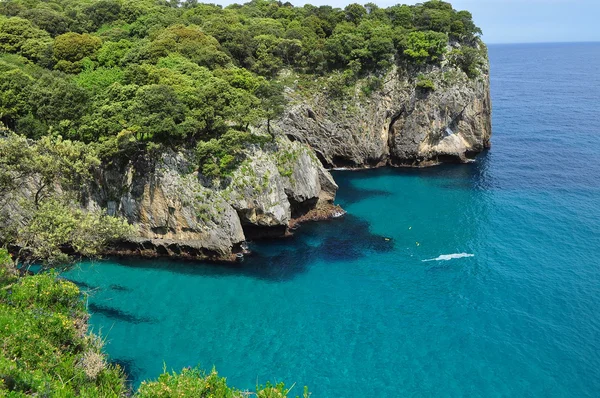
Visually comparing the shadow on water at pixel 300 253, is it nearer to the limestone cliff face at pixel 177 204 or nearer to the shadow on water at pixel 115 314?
the shadow on water at pixel 115 314

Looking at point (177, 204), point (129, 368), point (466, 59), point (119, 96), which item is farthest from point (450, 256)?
point (466, 59)

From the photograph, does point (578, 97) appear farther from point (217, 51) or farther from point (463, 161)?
point (217, 51)

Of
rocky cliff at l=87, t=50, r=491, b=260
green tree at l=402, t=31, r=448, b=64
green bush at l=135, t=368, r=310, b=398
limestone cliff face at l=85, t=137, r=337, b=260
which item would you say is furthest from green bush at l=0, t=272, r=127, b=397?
green tree at l=402, t=31, r=448, b=64

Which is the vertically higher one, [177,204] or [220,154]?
[220,154]

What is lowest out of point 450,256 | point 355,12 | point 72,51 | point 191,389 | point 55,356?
point 450,256

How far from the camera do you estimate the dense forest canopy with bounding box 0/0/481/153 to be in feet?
139

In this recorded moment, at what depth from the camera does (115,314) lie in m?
35.1

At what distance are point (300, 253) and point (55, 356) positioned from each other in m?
30.9

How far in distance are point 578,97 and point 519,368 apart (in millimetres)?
115993

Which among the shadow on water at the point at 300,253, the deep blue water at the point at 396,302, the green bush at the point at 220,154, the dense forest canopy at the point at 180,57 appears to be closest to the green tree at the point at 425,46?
the dense forest canopy at the point at 180,57

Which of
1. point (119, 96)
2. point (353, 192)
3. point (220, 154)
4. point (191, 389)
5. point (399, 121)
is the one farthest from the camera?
point (399, 121)

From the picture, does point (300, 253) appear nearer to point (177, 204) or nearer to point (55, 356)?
point (177, 204)

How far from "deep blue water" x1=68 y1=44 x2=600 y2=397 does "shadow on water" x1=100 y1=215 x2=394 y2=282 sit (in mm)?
203

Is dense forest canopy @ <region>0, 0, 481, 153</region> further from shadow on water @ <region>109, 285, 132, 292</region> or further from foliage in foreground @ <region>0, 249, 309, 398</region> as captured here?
foliage in foreground @ <region>0, 249, 309, 398</region>
